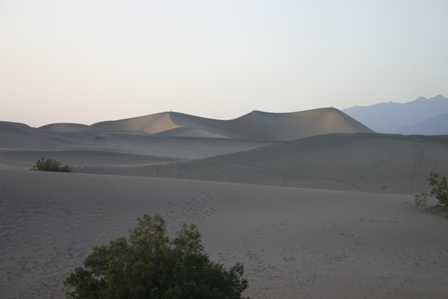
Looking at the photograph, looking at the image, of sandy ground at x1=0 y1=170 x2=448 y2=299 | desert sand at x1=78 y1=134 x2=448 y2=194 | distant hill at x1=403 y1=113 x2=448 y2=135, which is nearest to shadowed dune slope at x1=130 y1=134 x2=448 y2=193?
desert sand at x1=78 y1=134 x2=448 y2=194

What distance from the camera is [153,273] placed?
16.1ft

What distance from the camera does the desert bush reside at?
477 cm

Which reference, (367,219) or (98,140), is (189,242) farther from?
(98,140)

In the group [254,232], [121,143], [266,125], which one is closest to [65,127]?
[266,125]

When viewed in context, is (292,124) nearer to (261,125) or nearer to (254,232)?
(261,125)

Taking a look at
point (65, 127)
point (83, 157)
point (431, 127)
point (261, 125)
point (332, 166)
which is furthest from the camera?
point (431, 127)

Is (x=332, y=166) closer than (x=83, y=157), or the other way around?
(x=332, y=166)

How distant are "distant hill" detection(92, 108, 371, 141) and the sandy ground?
245 feet

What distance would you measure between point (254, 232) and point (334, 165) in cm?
1733

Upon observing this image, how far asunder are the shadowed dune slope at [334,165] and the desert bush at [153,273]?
1714cm

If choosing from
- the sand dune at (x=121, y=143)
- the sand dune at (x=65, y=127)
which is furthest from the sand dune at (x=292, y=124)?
the sand dune at (x=65, y=127)

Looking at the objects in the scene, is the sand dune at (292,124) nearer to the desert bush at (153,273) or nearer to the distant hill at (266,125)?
the distant hill at (266,125)

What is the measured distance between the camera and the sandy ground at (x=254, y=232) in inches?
295

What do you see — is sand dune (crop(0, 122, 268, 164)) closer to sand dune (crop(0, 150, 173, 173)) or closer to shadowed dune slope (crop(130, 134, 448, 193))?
sand dune (crop(0, 150, 173, 173))
